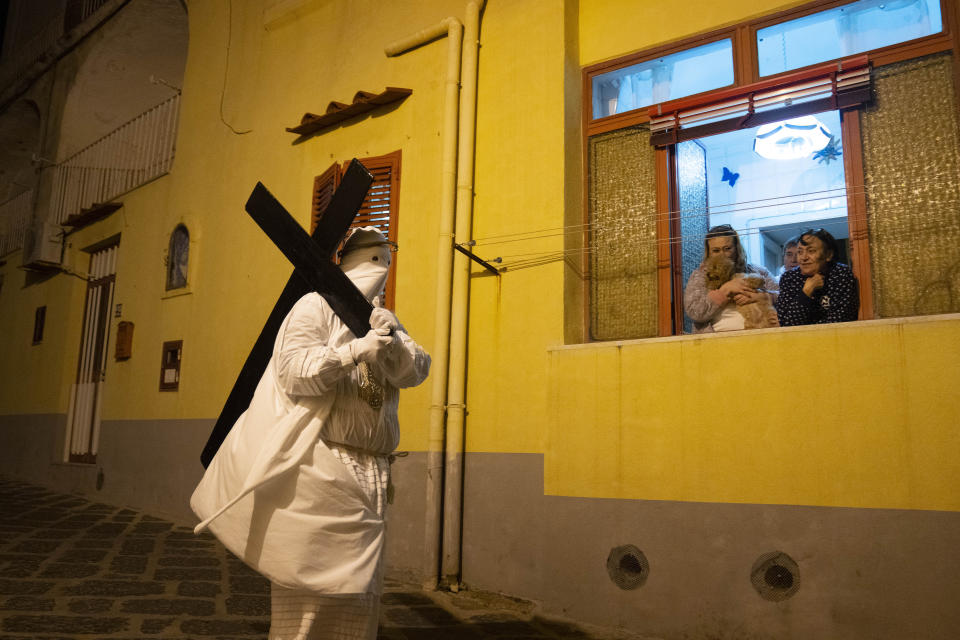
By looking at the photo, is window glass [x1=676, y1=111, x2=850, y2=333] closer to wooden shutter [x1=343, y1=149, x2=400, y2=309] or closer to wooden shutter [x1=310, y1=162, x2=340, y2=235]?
wooden shutter [x1=343, y1=149, x2=400, y2=309]

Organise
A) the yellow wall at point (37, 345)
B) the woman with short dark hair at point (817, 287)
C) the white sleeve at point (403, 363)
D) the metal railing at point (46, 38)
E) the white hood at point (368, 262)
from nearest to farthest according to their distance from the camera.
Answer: the white sleeve at point (403, 363)
the white hood at point (368, 262)
the woman with short dark hair at point (817, 287)
the yellow wall at point (37, 345)
the metal railing at point (46, 38)

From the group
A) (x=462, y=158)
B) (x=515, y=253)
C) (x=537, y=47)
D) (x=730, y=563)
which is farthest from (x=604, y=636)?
(x=537, y=47)

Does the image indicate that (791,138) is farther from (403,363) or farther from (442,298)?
(403,363)

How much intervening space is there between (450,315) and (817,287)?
2674mm

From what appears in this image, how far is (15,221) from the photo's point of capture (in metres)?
12.8

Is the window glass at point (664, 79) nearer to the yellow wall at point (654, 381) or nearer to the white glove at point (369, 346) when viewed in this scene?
the yellow wall at point (654, 381)

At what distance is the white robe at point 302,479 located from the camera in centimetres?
257

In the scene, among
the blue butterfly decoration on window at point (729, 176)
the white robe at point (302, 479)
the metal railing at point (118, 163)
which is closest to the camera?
the white robe at point (302, 479)

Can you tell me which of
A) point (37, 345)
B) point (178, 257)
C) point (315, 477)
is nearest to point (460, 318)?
point (315, 477)

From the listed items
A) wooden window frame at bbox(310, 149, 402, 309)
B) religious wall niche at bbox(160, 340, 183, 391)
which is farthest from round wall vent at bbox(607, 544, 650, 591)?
religious wall niche at bbox(160, 340, 183, 391)

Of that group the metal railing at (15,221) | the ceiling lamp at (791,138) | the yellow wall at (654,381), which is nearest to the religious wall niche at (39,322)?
the metal railing at (15,221)

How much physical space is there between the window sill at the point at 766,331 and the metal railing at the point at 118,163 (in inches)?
274

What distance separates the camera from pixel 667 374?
4797 mm

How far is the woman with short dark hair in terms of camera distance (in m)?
4.51
